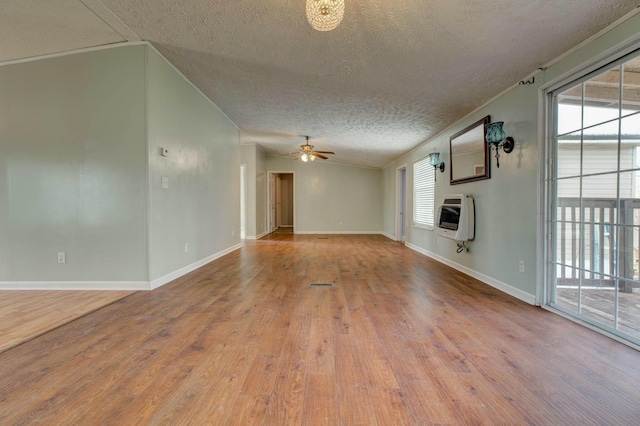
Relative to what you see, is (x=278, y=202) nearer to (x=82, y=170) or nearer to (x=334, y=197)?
(x=334, y=197)

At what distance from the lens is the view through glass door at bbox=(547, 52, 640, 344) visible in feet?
6.77

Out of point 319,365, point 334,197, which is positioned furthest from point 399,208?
point 319,365

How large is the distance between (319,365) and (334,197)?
26.9 ft

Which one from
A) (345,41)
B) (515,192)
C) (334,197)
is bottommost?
(515,192)

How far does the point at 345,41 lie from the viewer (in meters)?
2.69

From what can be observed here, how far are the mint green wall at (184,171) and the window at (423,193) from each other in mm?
3908

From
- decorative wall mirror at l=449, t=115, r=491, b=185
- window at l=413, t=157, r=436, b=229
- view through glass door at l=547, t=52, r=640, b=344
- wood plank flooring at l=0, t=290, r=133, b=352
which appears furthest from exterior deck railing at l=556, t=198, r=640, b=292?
wood plank flooring at l=0, t=290, r=133, b=352

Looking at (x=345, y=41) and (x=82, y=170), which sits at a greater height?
(x=345, y=41)

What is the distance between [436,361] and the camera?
179 centimetres

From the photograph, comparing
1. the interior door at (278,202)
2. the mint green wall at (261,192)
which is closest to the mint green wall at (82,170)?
the mint green wall at (261,192)

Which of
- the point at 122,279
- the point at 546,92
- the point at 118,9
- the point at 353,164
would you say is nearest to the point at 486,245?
the point at 546,92

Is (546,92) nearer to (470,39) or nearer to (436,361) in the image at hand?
(470,39)

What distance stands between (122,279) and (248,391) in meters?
2.50

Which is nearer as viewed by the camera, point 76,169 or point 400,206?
point 76,169
